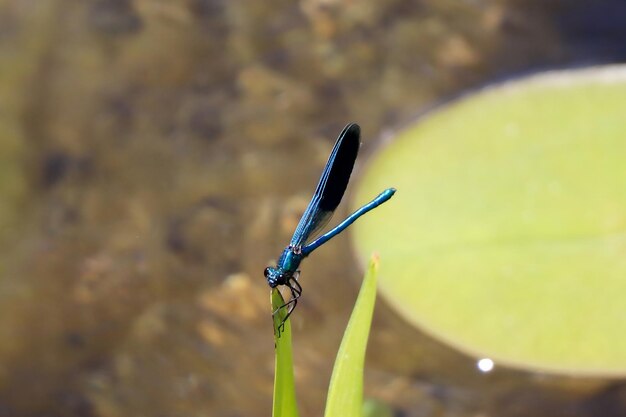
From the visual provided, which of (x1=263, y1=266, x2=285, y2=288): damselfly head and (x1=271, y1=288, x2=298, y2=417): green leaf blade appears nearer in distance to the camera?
(x1=271, y1=288, x2=298, y2=417): green leaf blade

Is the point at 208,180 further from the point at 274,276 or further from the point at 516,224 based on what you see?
the point at 274,276

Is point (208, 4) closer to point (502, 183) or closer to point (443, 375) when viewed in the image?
point (502, 183)

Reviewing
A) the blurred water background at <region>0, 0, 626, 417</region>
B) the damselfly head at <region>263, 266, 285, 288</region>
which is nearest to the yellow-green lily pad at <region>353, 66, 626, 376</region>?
the blurred water background at <region>0, 0, 626, 417</region>

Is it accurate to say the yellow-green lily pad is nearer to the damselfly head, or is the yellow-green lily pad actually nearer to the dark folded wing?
the dark folded wing

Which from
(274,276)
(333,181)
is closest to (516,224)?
(333,181)

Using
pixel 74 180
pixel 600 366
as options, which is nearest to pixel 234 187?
pixel 74 180

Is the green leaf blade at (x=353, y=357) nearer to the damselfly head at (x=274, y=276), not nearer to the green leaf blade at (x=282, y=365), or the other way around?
the green leaf blade at (x=282, y=365)

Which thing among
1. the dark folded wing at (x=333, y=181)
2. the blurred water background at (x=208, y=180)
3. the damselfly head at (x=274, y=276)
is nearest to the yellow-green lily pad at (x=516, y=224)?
the blurred water background at (x=208, y=180)
